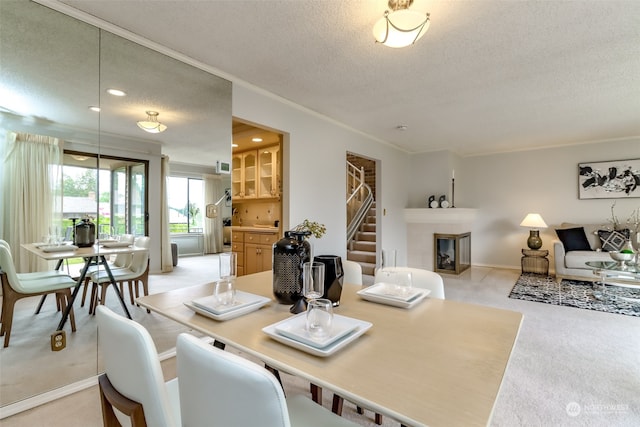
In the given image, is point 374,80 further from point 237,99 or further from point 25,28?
point 25,28

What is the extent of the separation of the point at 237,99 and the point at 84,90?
119 centimetres

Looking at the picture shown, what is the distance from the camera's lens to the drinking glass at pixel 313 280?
1.23m

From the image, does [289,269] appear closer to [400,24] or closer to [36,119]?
[400,24]

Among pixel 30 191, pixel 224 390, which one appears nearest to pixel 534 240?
pixel 224 390

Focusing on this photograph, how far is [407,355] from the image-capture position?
3.03 ft

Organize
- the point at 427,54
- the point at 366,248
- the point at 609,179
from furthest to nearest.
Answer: the point at 366,248, the point at 609,179, the point at 427,54

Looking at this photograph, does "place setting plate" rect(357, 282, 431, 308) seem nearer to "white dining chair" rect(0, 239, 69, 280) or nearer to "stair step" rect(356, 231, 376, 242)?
"white dining chair" rect(0, 239, 69, 280)

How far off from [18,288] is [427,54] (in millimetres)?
3319

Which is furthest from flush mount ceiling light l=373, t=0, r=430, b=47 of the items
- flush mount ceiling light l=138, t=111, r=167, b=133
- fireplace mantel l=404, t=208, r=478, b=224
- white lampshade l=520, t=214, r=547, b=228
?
white lampshade l=520, t=214, r=547, b=228

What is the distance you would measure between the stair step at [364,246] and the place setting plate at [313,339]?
460cm

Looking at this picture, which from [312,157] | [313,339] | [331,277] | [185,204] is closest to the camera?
[313,339]

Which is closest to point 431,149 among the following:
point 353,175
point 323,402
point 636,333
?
point 353,175

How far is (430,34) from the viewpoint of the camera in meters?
2.11

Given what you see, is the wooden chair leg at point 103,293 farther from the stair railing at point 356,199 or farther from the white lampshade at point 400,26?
the stair railing at point 356,199
